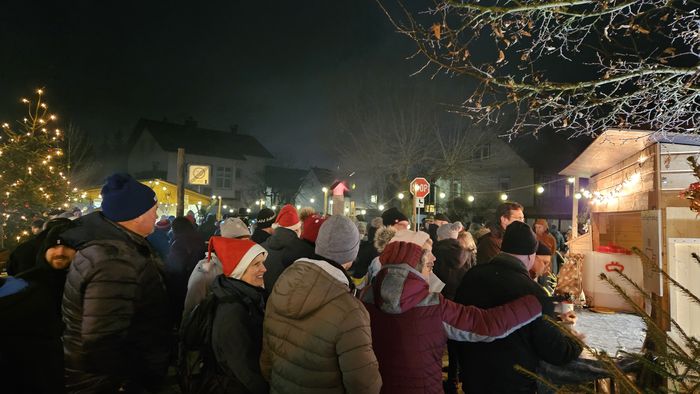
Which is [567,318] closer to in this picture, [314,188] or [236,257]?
[236,257]

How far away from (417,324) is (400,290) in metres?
0.26

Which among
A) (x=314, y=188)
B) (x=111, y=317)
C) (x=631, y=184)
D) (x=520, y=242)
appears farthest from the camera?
(x=314, y=188)

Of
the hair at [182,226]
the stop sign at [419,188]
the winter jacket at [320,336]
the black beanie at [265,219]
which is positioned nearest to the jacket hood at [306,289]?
the winter jacket at [320,336]

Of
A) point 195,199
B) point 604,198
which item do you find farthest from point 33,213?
point 604,198

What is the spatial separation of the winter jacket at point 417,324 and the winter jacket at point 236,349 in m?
0.80

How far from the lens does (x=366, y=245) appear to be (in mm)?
7562

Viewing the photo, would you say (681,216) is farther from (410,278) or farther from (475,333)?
(410,278)

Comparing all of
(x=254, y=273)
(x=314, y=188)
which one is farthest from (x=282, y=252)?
(x=314, y=188)

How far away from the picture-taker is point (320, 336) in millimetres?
2215

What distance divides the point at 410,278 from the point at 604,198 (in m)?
7.36

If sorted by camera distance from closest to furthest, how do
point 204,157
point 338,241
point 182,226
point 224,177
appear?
point 338,241 < point 182,226 < point 204,157 < point 224,177

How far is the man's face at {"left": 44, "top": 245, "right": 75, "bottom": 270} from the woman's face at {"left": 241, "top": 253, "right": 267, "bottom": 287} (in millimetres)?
1266

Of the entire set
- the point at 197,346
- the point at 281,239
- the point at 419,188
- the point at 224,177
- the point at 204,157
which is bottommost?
the point at 197,346

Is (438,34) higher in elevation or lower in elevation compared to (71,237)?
higher
